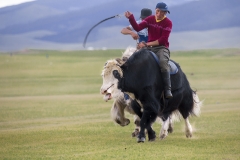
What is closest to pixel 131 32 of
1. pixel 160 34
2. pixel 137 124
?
pixel 160 34

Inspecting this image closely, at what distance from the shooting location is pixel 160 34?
11.3m

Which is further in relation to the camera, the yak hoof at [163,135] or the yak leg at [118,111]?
the yak leg at [118,111]

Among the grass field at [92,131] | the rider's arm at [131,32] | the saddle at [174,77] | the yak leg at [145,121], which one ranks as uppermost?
the rider's arm at [131,32]

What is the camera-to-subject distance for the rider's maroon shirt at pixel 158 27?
11133 millimetres

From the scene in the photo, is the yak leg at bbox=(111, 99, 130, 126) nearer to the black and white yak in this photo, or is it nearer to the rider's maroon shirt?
the black and white yak

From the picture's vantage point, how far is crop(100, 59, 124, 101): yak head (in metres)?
10.7

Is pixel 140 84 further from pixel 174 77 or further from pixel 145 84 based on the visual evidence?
pixel 174 77

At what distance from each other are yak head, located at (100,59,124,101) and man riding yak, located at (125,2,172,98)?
27.5 inches

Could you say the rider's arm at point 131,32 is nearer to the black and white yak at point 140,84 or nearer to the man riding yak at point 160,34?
the man riding yak at point 160,34

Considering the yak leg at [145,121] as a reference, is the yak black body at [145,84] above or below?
above

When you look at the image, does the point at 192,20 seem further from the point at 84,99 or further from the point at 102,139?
the point at 102,139

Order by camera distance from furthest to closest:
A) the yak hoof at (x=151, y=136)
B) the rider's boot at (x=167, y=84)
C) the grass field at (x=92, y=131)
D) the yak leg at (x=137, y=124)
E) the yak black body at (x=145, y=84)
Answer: the yak leg at (x=137, y=124), the yak hoof at (x=151, y=136), the rider's boot at (x=167, y=84), the yak black body at (x=145, y=84), the grass field at (x=92, y=131)

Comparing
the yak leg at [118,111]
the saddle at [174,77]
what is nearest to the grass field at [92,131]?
the yak leg at [118,111]

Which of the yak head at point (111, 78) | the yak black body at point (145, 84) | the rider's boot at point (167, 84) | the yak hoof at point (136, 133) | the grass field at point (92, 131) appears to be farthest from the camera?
the yak hoof at point (136, 133)
